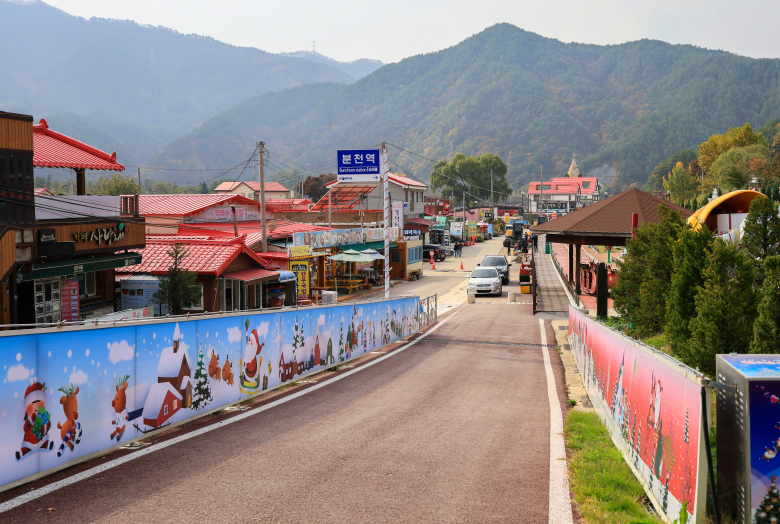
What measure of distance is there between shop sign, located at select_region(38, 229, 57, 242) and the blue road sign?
14801 mm

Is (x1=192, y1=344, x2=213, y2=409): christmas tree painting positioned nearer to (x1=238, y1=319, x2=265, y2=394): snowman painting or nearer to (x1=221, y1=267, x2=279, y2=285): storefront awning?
(x1=238, y1=319, x2=265, y2=394): snowman painting

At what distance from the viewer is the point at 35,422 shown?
607cm

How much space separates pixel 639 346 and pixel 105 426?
5792 mm

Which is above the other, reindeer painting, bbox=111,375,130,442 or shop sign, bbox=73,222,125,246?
shop sign, bbox=73,222,125,246

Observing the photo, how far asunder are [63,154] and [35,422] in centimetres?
1941

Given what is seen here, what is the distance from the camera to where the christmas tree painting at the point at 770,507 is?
413 cm

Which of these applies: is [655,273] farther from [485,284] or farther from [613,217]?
[485,284]

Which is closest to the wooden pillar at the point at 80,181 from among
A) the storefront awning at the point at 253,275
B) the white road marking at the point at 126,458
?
the storefront awning at the point at 253,275

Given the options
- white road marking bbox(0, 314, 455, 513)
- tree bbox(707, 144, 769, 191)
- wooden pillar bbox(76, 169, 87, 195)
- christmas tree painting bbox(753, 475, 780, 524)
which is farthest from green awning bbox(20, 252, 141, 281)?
tree bbox(707, 144, 769, 191)

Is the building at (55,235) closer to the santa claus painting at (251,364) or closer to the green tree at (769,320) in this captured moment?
the santa claus painting at (251,364)

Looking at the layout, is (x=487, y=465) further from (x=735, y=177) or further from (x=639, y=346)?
(x=735, y=177)

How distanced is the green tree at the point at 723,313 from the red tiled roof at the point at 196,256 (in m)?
19.2

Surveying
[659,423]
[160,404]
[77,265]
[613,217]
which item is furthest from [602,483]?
[613,217]

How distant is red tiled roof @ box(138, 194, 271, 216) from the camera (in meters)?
40.5
